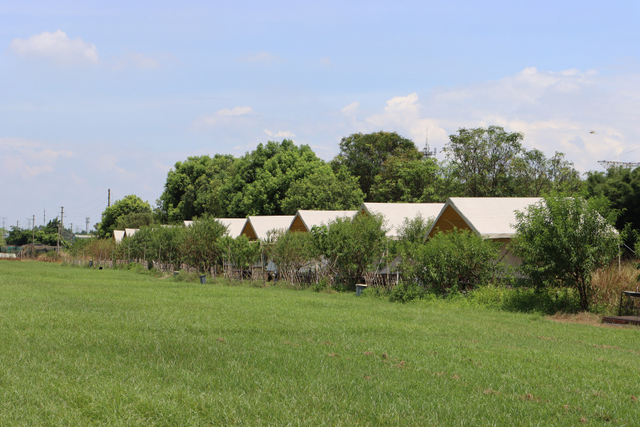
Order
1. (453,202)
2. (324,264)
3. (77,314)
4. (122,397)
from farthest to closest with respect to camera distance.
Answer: (324,264)
(453,202)
(77,314)
(122,397)

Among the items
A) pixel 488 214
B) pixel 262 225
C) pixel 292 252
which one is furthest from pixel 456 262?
pixel 262 225

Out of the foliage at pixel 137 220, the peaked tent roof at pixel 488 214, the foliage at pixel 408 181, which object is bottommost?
the peaked tent roof at pixel 488 214

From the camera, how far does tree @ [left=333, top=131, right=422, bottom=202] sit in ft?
175

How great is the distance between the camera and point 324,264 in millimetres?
24766

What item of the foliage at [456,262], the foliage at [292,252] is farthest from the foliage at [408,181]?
the foliage at [456,262]

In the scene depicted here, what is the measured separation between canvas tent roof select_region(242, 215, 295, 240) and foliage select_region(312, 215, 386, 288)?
1047 cm

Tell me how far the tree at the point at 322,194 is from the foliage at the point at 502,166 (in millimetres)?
8899

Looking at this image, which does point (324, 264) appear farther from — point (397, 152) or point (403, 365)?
point (397, 152)

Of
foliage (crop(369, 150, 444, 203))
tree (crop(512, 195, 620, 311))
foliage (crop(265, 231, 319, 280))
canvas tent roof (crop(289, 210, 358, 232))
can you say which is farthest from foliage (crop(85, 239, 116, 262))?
tree (crop(512, 195, 620, 311))

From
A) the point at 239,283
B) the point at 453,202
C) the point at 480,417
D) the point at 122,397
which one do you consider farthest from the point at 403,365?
the point at 239,283

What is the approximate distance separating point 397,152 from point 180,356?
151 ft

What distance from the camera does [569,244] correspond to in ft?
48.5

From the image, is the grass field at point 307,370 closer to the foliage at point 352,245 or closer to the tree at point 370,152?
the foliage at point 352,245

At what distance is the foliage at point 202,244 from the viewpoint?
106 feet
